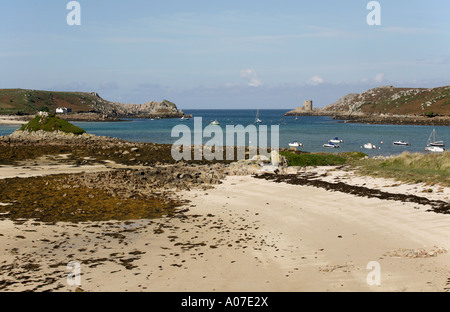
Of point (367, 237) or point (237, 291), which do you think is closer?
point (237, 291)

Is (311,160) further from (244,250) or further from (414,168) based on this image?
(244,250)

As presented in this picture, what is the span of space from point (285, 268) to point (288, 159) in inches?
932

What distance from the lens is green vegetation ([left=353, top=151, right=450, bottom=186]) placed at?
22281mm

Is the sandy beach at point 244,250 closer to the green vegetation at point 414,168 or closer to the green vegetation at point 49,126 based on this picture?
the green vegetation at point 414,168

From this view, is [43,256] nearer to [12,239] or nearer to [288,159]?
[12,239]

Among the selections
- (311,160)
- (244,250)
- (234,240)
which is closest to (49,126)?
(311,160)

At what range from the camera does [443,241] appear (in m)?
13.1

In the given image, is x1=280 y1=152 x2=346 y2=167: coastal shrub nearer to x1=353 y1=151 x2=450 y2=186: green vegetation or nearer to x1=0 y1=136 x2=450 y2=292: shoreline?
x1=353 y1=151 x2=450 y2=186: green vegetation

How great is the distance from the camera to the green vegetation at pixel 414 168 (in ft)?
73.1

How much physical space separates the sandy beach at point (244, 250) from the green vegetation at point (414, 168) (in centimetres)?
285

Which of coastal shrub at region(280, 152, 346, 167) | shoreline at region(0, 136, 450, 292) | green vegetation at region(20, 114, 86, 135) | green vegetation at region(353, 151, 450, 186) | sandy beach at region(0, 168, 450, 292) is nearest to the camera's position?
sandy beach at region(0, 168, 450, 292)

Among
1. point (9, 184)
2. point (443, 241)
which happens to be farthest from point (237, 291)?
point (9, 184)

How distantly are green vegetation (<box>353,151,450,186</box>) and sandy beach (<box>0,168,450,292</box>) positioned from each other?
2.85m

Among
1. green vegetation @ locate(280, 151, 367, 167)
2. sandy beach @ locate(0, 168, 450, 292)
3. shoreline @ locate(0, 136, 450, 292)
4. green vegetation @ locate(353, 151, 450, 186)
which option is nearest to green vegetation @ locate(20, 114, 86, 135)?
green vegetation @ locate(280, 151, 367, 167)
